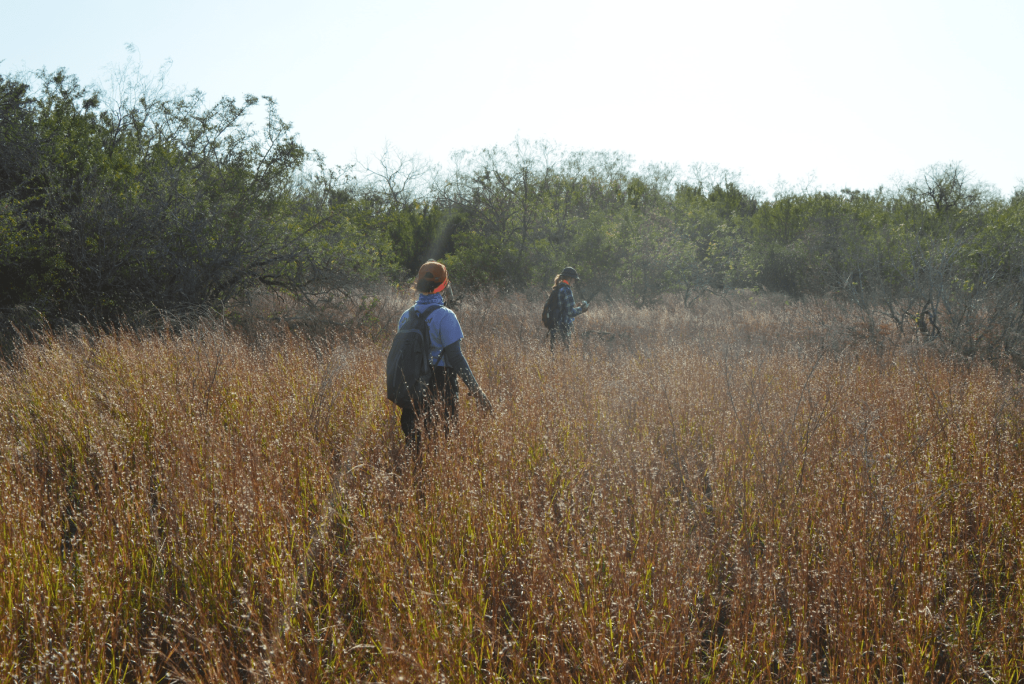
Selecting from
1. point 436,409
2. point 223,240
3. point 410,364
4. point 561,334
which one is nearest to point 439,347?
point 410,364

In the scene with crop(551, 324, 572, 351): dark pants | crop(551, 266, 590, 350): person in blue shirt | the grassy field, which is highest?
crop(551, 266, 590, 350): person in blue shirt

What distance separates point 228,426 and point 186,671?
8.12 feet

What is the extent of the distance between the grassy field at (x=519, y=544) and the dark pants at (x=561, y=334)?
3.45 m

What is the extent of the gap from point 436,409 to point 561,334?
4739 millimetres

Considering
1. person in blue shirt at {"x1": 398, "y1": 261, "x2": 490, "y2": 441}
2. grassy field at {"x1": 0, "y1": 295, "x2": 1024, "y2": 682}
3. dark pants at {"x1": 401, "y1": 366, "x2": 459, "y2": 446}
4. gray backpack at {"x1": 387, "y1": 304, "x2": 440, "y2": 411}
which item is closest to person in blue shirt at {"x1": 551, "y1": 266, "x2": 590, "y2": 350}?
grassy field at {"x1": 0, "y1": 295, "x2": 1024, "y2": 682}

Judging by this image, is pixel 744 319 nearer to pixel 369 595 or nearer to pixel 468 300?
pixel 468 300

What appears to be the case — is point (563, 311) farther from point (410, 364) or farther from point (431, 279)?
point (410, 364)

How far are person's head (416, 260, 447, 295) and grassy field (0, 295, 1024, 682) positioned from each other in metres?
1.02

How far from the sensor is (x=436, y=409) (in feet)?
12.7

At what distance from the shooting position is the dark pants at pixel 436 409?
12.5ft

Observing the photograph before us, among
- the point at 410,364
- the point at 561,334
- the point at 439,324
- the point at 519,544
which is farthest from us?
the point at 561,334

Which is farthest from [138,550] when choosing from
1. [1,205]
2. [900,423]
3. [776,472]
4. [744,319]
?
[744,319]

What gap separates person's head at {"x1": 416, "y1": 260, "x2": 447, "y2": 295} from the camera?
396 cm

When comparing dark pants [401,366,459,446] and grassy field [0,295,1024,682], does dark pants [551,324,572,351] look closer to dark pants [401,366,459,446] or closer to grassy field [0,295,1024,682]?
grassy field [0,295,1024,682]
